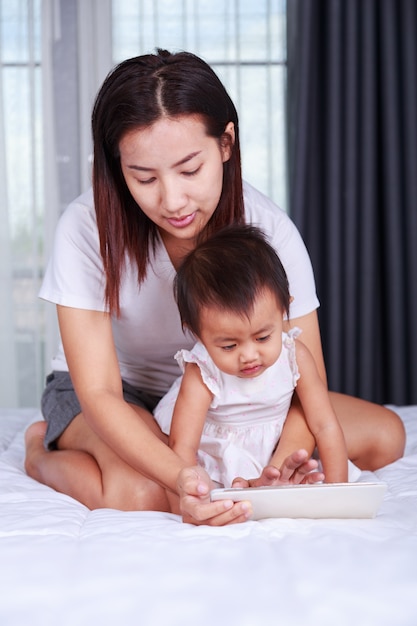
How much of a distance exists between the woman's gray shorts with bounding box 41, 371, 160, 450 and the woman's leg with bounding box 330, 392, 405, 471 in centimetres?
47

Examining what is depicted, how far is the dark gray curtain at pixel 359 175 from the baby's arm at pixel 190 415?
193cm

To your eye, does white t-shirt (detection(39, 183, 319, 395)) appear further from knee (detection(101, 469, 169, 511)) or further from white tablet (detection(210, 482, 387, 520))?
white tablet (detection(210, 482, 387, 520))

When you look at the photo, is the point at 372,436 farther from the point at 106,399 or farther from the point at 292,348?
the point at 106,399

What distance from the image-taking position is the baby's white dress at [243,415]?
1673 mm

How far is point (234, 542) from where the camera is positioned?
1.22m

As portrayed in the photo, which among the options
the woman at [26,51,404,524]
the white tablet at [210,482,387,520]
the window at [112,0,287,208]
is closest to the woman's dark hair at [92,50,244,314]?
the woman at [26,51,404,524]

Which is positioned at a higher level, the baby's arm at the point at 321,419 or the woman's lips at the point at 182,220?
the woman's lips at the point at 182,220

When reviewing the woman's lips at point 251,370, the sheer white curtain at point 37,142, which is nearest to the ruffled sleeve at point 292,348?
the woman's lips at point 251,370

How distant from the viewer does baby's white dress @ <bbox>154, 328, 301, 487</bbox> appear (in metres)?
1.67

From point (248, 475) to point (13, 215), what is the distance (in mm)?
2202

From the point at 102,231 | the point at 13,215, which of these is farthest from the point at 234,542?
the point at 13,215

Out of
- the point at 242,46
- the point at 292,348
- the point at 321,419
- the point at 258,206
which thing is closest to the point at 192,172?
the point at 258,206

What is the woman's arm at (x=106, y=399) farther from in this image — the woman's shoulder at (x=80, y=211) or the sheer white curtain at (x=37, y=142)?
the sheer white curtain at (x=37, y=142)

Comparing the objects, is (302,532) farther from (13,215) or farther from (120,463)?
(13,215)
